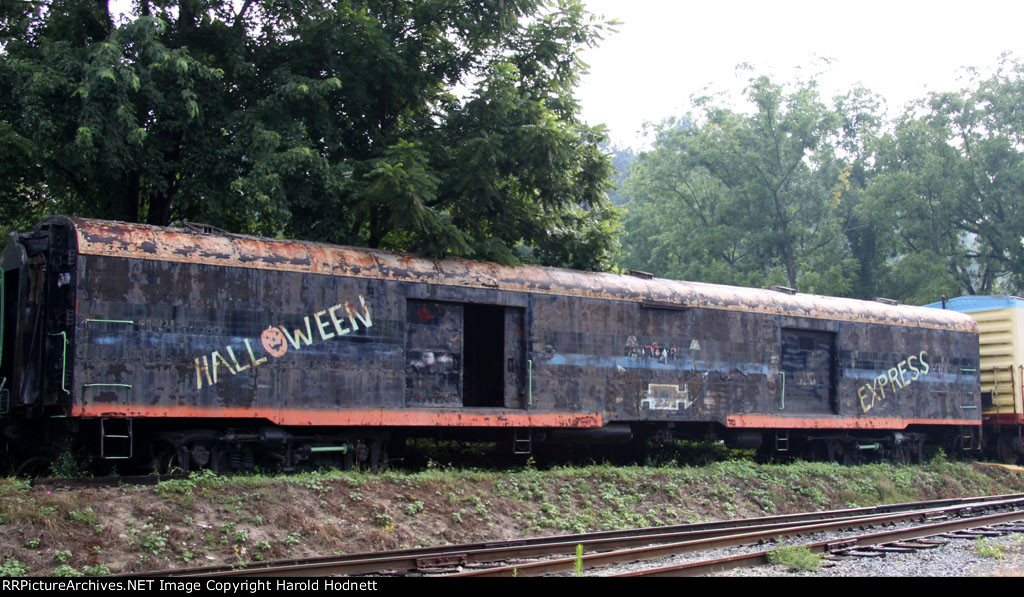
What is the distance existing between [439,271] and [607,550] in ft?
17.5

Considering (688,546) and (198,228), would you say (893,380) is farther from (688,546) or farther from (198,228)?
(198,228)

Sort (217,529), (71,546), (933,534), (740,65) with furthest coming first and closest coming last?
(740,65), (933,534), (217,529), (71,546)

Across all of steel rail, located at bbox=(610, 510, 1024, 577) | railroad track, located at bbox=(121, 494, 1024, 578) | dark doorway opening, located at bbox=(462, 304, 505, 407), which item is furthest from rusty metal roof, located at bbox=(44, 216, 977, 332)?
steel rail, located at bbox=(610, 510, 1024, 577)

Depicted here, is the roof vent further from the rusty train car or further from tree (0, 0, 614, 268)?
tree (0, 0, 614, 268)

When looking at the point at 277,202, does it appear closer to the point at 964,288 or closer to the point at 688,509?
the point at 688,509

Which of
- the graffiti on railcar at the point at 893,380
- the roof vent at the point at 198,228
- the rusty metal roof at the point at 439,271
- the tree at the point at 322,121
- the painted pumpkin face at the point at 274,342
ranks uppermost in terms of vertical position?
the tree at the point at 322,121

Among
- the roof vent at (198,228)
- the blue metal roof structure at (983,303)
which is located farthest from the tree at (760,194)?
the roof vent at (198,228)

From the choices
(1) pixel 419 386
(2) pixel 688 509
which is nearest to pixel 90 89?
(1) pixel 419 386

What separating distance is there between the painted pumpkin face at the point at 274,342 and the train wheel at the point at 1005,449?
1778 cm

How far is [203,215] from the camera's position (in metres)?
15.4

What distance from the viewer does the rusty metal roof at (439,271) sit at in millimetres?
11250

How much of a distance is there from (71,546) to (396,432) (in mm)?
5563

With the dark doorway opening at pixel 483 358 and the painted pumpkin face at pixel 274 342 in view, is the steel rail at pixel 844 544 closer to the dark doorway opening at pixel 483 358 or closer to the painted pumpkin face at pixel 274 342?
the painted pumpkin face at pixel 274 342

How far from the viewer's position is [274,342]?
12.1m
